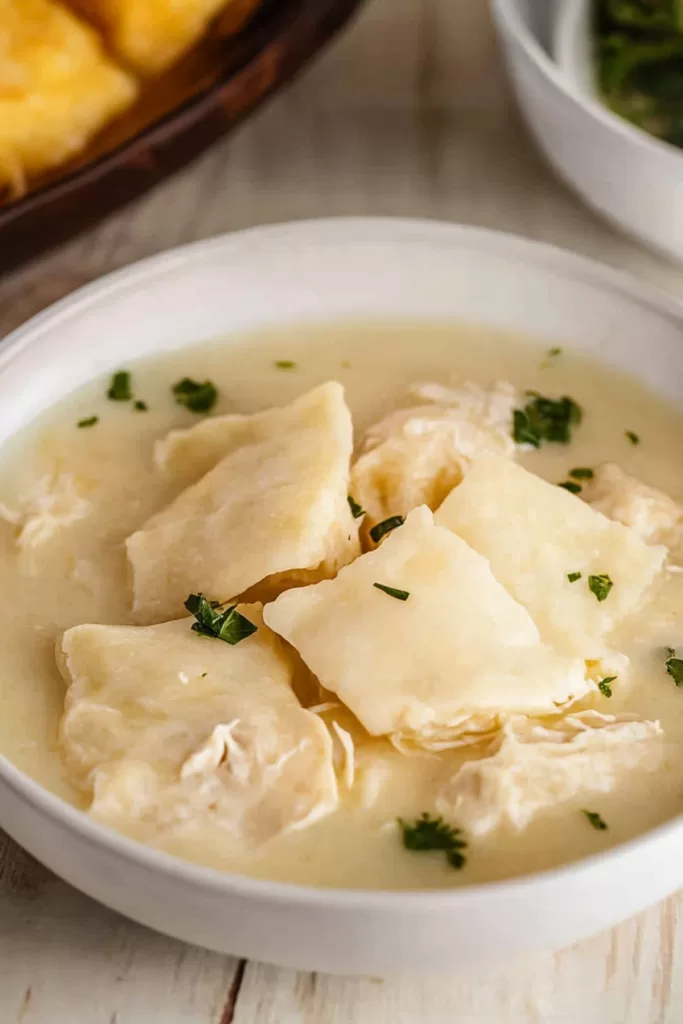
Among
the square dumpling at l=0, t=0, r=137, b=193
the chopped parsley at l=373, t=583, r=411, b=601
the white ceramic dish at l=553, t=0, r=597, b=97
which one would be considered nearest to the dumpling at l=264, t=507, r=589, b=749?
the chopped parsley at l=373, t=583, r=411, b=601

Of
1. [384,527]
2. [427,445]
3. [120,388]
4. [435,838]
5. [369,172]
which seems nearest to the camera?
[435,838]

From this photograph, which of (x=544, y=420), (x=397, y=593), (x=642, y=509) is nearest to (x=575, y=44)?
(x=544, y=420)

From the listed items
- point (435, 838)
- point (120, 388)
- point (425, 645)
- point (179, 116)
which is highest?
point (179, 116)

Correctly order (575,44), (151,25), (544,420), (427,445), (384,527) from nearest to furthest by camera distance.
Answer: (384,527) → (427,445) → (544,420) → (151,25) → (575,44)

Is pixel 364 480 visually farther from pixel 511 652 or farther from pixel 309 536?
pixel 511 652

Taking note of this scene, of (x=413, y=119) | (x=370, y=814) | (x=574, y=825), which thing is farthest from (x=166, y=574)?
(x=413, y=119)

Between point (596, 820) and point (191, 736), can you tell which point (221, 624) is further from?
point (596, 820)

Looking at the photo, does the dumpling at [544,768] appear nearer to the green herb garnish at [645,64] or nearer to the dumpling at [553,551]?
the dumpling at [553,551]
